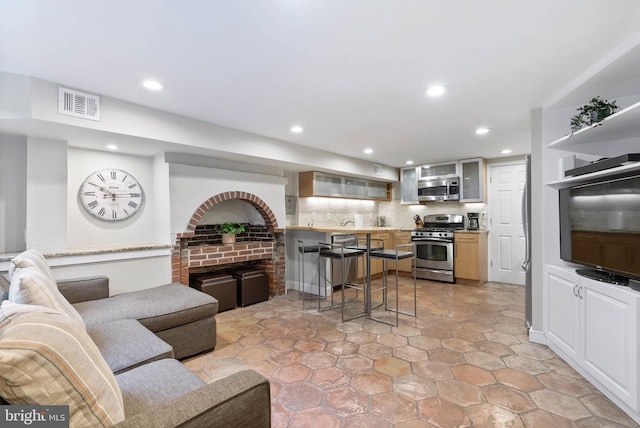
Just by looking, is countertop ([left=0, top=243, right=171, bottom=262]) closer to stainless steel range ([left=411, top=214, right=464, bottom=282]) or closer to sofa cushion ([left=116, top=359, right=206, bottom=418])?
sofa cushion ([left=116, top=359, right=206, bottom=418])

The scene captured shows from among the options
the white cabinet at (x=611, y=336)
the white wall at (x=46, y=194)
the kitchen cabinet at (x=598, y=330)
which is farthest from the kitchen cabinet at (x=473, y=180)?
the white wall at (x=46, y=194)

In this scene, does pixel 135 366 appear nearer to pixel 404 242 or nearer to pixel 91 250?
pixel 91 250

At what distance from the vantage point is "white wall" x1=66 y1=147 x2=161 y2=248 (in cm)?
322

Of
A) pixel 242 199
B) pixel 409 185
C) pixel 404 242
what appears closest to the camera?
pixel 242 199

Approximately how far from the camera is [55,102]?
7.59 ft

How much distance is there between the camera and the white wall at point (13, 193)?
9.23 feet

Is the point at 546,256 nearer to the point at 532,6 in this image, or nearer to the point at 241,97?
the point at 532,6

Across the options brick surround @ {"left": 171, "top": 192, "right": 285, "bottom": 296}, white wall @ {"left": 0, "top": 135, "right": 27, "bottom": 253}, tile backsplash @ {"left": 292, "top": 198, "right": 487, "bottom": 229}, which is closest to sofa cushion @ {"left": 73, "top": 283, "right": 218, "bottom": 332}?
brick surround @ {"left": 171, "top": 192, "right": 285, "bottom": 296}

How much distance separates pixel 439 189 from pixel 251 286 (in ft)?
12.6

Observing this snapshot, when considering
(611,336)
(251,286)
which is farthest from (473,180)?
(251,286)

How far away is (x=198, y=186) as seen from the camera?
3637mm

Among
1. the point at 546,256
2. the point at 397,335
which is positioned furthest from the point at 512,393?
the point at 546,256

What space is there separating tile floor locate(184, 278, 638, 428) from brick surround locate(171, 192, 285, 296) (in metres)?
0.71

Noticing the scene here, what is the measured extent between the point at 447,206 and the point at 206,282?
464 cm
